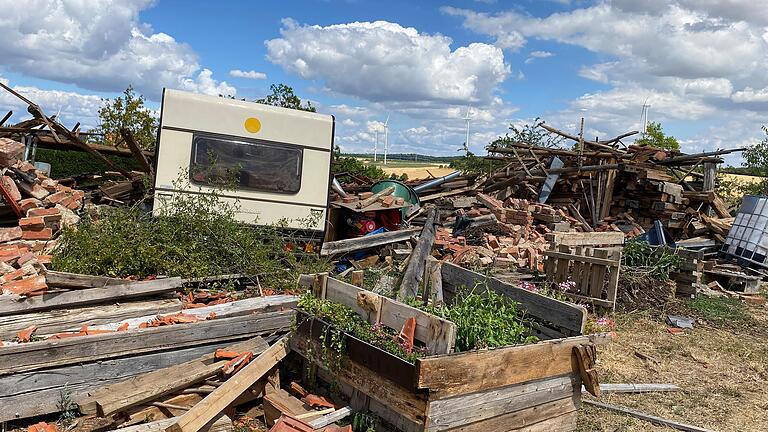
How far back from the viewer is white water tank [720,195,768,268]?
43.2 ft

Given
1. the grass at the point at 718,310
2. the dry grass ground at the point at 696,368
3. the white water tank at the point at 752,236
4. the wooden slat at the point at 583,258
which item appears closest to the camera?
the dry grass ground at the point at 696,368

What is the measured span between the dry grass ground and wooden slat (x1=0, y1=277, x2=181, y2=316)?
159 inches

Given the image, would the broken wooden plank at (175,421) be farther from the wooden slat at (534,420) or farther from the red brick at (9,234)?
the red brick at (9,234)

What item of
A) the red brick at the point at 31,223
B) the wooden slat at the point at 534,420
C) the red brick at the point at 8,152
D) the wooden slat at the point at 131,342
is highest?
the red brick at the point at 8,152

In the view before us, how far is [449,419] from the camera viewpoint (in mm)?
4008

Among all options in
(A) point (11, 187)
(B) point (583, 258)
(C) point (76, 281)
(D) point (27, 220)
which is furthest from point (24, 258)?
(B) point (583, 258)

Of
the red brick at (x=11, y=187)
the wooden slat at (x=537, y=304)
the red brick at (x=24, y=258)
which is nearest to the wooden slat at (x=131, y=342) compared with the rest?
the wooden slat at (x=537, y=304)

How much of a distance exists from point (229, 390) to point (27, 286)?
2.64 metres

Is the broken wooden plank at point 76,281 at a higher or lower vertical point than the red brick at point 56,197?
lower

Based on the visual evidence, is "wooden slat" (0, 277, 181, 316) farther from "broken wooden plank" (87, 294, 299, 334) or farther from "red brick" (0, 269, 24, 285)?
"red brick" (0, 269, 24, 285)

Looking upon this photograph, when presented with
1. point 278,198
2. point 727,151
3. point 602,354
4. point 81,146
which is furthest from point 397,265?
point 727,151

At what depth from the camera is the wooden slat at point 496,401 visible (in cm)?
396

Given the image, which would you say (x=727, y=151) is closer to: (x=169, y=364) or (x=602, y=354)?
(x=602, y=354)

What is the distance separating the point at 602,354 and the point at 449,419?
4355 millimetres
